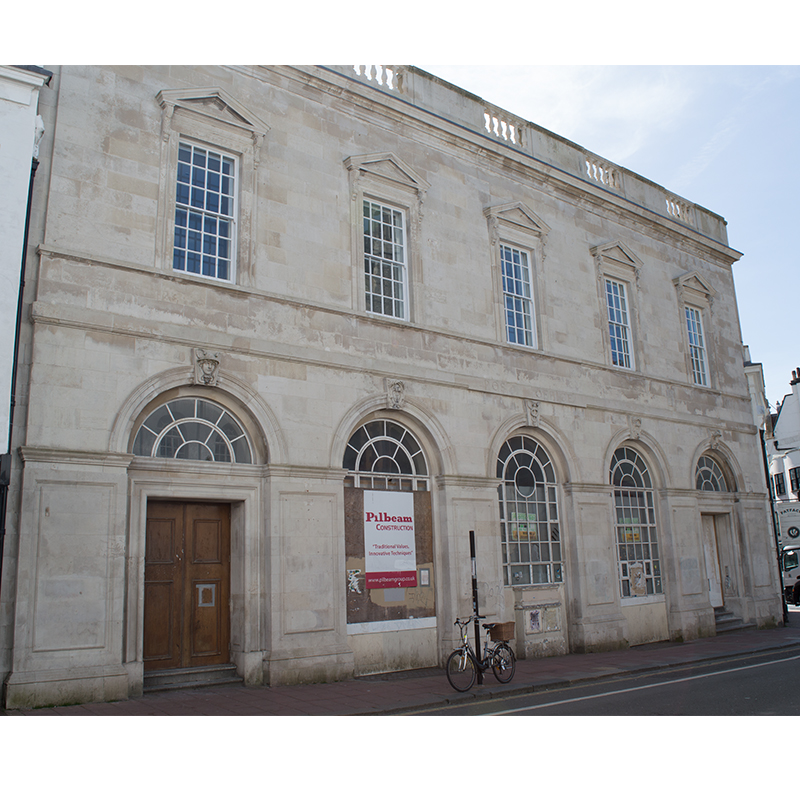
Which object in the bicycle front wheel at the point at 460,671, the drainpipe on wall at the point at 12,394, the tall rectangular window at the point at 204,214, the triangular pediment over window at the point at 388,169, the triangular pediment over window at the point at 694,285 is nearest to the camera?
the drainpipe on wall at the point at 12,394

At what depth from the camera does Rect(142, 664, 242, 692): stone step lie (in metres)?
10.7

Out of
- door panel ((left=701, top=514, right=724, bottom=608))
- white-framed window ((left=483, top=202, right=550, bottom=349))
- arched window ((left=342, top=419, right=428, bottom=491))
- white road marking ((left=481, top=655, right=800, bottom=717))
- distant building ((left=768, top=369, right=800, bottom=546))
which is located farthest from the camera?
distant building ((left=768, top=369, right=800, bottom=546))

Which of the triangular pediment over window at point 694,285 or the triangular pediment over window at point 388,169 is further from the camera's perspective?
the triangular pediment over window at point 694,285

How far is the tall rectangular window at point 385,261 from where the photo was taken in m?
14.4

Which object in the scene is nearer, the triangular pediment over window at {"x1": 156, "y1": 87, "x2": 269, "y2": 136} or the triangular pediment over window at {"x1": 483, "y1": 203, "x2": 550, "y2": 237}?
the triangular pediment over window at {"x1": 156, "y1": 87, "x2": 269, "y2": 136}

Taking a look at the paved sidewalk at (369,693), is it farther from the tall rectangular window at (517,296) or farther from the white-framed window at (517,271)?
the tall rectangular window at (517,296)

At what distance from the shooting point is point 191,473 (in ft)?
37.5

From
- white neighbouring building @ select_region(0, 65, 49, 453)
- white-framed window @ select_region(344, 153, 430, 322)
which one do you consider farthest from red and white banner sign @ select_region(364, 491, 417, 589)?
white neighbouring building @ select_region(0, 65, 49, 453)

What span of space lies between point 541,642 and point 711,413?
9.92m

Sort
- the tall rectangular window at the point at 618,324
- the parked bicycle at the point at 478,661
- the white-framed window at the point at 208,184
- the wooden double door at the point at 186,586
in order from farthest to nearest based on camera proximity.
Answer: the tall rectangular window at the point at 618,324, the white-framed window at the point at 208,184, the wooden double door at the point at 186,586, the parked bicycle at the point at 478,661

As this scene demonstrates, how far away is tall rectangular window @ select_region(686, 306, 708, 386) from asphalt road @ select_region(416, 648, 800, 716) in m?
10.4

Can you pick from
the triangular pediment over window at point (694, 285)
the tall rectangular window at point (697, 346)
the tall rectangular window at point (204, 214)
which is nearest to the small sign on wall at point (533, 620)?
the tall rectangular window at point (204, 214)

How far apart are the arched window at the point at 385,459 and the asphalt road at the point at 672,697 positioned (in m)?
4.56

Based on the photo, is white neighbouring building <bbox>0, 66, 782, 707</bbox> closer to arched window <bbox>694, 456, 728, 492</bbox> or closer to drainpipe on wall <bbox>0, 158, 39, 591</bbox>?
drainpipe on wall <bbox>0, 158, 39, 591</bbox>
